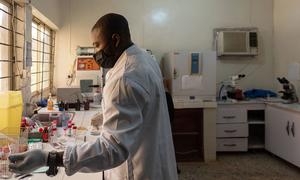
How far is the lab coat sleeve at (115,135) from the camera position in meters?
0.95

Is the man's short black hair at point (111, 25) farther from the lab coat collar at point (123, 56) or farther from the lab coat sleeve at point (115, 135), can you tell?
the lab coat sleeve at point (115, 135)

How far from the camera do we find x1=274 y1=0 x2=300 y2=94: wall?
13.9 ft

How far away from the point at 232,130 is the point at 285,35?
1756 mm

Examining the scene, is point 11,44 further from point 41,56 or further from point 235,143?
point 235,143

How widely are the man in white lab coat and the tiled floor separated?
8.20 feet

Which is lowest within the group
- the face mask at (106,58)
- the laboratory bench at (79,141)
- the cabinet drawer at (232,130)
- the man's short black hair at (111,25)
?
the cabinet drawer at (232,130)

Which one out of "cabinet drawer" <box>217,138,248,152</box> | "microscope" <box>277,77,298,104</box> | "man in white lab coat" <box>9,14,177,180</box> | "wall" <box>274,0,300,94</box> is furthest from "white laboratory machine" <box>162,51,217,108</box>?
"man in white lab coat" <box>9,14,177,180</box>

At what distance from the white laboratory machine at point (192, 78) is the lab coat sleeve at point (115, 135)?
10.0ft

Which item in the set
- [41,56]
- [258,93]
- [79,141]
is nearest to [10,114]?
[79,141]

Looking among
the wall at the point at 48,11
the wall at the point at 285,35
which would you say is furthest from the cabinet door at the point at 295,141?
the wall at the point at 48,11

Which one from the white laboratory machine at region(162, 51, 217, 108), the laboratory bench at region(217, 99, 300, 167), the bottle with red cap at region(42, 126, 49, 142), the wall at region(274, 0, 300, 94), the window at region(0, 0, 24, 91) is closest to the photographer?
the bottle with red cap at region(42, 126, 49, 142)

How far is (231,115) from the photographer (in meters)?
4.27

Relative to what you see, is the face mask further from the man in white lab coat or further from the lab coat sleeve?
the lab coat sleeve

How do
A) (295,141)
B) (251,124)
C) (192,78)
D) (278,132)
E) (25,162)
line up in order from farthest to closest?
(251,124) → (192,78) → (278,132) → (295,141) → (25,162)
